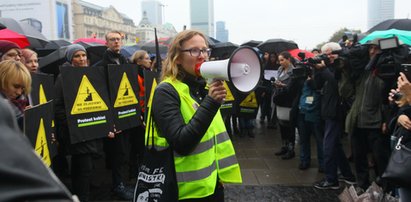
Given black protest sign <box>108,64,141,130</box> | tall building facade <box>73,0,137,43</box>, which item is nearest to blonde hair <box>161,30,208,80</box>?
black protest sign <box>108,64,141,130</box>

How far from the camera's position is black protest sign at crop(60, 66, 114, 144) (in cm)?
392

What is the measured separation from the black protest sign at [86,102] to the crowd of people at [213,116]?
9cm

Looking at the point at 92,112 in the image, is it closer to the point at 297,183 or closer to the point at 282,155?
the point at 297,183

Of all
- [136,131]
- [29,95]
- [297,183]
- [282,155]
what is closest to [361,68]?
[297,183]

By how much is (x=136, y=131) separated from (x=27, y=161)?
194 inches

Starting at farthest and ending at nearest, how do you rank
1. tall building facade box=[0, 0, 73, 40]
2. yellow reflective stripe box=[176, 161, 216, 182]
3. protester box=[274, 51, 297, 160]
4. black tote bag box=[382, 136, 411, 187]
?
tall building facade box=[0, 0, 73, 40] < protester box=[274, 51, 297, 160] < black tote bag box=[382, 136, 411, 187] < yellow reflective stripe box=[176, 161, 216, 182]

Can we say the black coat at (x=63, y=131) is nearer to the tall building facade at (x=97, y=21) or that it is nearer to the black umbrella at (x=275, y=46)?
the black umbrella at (x=275, y=46)

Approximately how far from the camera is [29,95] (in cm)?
325

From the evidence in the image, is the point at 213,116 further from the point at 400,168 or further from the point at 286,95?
the point at 286,95

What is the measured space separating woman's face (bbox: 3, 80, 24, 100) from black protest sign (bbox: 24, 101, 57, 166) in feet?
0.62

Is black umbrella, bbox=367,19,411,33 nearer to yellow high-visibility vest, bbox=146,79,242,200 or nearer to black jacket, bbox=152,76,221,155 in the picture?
yellow high-visibility vest, bbox=146,79,242,200

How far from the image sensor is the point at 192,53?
2.21 meters

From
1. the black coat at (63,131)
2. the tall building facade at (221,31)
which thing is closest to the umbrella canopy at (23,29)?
the black coat at (63,131)

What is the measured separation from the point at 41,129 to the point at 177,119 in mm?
1736
